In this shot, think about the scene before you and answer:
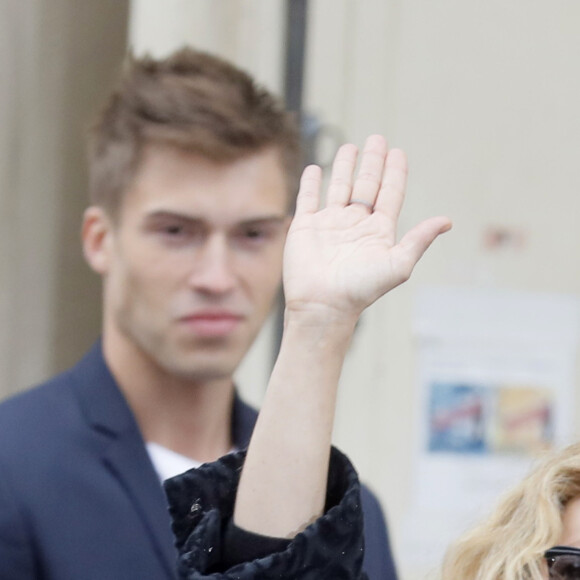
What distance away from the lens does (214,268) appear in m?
2.10

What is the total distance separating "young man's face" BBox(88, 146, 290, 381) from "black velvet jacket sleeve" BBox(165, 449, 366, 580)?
73 centimetres

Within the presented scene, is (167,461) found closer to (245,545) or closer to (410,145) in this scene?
(245,545)

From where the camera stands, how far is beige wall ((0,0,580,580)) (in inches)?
137

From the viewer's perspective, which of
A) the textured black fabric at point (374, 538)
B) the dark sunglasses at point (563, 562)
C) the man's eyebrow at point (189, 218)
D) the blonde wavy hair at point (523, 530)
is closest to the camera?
the dark sunglasses at point (563, 562)

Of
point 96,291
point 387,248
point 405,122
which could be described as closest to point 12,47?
point 96,291

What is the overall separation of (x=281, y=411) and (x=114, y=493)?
29.2 inches

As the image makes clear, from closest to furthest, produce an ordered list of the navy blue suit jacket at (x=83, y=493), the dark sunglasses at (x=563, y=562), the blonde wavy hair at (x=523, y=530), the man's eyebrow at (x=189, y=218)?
the dark sunglasses at (x=563, y=562), the blonde wavy hair at (x=523, y=530), the navy blue suit jacket at (x=83, y=493), the man's eyebrow at (x=189, y=218)

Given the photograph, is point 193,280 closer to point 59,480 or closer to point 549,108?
point 59,480

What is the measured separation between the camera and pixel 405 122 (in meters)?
3.53

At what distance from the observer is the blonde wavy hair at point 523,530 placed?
1.44 metres

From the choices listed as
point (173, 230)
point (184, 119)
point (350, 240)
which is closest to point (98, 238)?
point (173, 230)

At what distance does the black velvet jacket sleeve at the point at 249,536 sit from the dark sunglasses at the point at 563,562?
0.26 m

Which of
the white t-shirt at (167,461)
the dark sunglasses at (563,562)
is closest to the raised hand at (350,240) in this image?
the dark sunglasses at (563,562)

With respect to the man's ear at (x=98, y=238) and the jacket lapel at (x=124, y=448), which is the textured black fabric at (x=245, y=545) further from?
the man's ear at (x=98, y=238)
